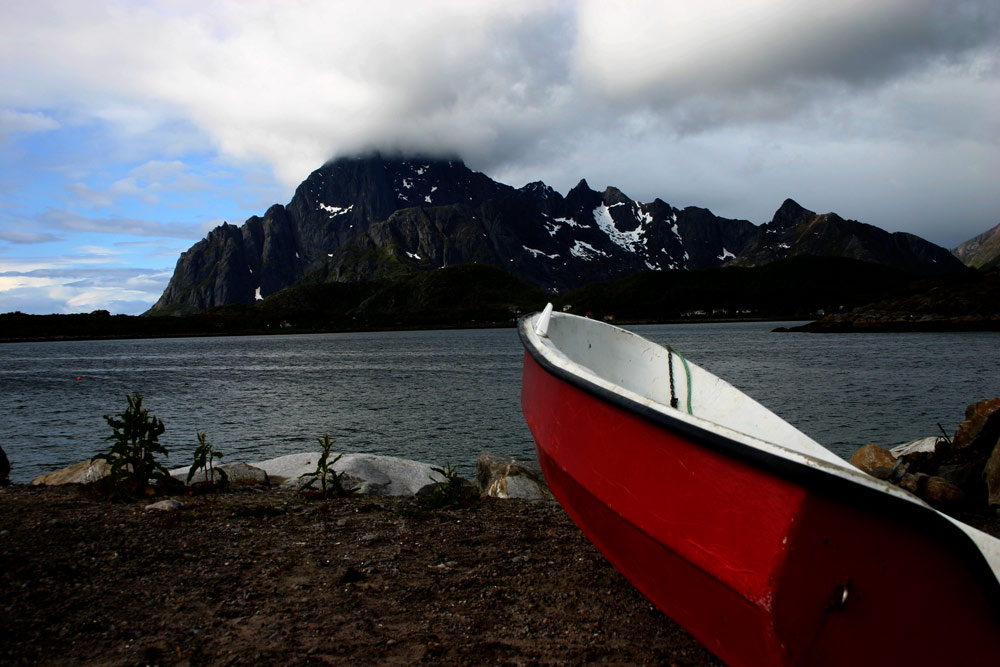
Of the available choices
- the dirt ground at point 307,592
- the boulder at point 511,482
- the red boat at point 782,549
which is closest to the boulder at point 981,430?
the boulder at point 511,482

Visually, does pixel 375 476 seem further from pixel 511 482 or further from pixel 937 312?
pixel 937 312

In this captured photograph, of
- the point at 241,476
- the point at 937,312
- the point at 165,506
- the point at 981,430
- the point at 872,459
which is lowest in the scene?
the point at 937,312

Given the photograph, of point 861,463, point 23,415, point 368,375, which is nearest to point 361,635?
point 861,463

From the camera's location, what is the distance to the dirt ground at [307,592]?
15.4ft

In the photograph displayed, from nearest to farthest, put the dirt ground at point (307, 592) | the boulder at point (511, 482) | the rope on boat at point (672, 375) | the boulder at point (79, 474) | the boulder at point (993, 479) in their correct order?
the dirt ground at point (307, 592)
the rope on boat at point (672, 375)
the boulder at point (993, 479)
the boulder at point (511, 482)
the boulder at point (79, 474)

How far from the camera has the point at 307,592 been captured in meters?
5.82

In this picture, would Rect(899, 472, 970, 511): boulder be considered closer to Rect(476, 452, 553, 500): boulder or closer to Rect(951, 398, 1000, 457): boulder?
Rect(951, 398, 1000, 457): boulder

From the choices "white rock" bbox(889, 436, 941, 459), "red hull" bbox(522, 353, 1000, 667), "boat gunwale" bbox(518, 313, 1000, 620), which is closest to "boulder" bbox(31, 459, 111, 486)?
"red hull" bbox(522, 353, 1000, 667)

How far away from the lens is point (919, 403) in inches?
1226

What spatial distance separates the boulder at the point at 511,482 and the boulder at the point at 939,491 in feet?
20.5

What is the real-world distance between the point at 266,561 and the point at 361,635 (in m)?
2.22

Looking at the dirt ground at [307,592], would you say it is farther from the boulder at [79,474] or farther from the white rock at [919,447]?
the white rock at [919,447]

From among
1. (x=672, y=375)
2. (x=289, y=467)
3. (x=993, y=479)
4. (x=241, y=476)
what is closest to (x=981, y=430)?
(x=993, y=479)

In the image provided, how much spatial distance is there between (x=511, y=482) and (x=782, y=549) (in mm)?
8217
